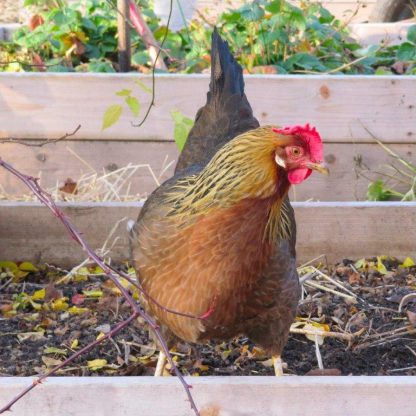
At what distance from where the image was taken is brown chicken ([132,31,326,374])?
6.75ft

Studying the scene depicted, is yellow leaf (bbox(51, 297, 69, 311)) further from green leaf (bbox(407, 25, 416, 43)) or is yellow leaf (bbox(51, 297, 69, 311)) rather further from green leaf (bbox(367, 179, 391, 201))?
green leaf (bbox(407, 25, 416, 43))

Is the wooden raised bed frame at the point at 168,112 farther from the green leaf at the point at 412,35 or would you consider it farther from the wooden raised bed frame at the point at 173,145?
the green leaf at the point at 412,35

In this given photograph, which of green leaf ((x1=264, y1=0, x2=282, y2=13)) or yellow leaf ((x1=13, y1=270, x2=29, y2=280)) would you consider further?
green leaf ((x1=264, y1=0, x2=282, y2=13))

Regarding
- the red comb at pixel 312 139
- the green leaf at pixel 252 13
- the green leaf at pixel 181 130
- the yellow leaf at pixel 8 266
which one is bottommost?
the yellow leaf at pixel 8 266

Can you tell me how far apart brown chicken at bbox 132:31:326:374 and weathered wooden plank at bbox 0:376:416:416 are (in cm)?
27

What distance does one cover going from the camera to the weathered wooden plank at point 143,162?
4.07 meters

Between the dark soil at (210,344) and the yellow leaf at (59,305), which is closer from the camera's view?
the dark soil at (210,344)

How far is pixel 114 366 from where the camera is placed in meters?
2.69

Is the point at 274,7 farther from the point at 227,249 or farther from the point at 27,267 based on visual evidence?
the point at 227,249

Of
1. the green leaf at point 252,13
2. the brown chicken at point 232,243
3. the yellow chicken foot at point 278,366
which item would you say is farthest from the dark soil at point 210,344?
the green leaf at point 252,13

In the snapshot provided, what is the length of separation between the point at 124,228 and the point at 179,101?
2.84 ft

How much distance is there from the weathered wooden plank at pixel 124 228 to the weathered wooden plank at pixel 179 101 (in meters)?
0.77

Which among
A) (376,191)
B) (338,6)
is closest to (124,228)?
(376,191)

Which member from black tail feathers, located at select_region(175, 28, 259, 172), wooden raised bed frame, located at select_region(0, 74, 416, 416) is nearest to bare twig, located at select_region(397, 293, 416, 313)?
wooden raised bed frame, located at select_region(0, 74, 416, 416)
